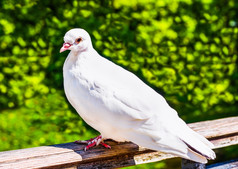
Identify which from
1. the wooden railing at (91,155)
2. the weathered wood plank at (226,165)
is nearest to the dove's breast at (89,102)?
the wooden railing at (91,155)

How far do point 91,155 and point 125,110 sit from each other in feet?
→ 1.01

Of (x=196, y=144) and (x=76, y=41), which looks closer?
(x=196, y=144)

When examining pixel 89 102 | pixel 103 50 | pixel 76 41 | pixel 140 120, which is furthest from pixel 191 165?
pixel 103 50

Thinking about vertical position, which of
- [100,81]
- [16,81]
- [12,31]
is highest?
[12,31]

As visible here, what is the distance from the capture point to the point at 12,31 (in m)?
3.49

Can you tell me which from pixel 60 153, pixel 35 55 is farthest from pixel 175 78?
pixel 60 153

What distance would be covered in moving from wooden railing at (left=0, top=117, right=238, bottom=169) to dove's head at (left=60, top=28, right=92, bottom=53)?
0.56 m

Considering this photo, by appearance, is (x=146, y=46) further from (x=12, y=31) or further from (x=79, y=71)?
(x=79, y=71)

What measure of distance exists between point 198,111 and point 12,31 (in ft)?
7.21

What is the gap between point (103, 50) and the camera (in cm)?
368

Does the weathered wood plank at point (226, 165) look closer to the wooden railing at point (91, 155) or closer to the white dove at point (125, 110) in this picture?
the wooden railing at point (91, 155)

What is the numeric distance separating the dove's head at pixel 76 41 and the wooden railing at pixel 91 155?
56 cm

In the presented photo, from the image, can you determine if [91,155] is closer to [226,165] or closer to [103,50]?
[226,165]

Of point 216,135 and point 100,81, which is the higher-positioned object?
point 100,81
